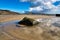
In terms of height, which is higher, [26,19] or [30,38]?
[26,19]

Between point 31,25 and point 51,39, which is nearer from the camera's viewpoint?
point 51,39

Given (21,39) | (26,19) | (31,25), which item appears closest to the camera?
(21,39)

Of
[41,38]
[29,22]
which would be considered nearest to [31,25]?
[29,22]

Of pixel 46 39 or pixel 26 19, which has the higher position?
pixel 26 19

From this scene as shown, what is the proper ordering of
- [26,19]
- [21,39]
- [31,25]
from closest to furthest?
[21,39] < [31,25] < [26,19]

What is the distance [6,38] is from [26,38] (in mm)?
1487

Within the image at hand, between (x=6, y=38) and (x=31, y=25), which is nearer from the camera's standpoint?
(x=6, y=38)

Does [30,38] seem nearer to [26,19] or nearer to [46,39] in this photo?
[46,39]

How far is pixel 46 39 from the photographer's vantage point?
10586 millimetres

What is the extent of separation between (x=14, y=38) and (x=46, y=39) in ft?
7.74

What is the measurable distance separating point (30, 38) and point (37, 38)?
0.53 meters

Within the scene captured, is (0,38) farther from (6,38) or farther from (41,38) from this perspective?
(41,38)

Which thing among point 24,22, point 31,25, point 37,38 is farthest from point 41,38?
point 24,22

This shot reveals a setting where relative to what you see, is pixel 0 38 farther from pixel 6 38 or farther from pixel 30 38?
pixel 30 38
